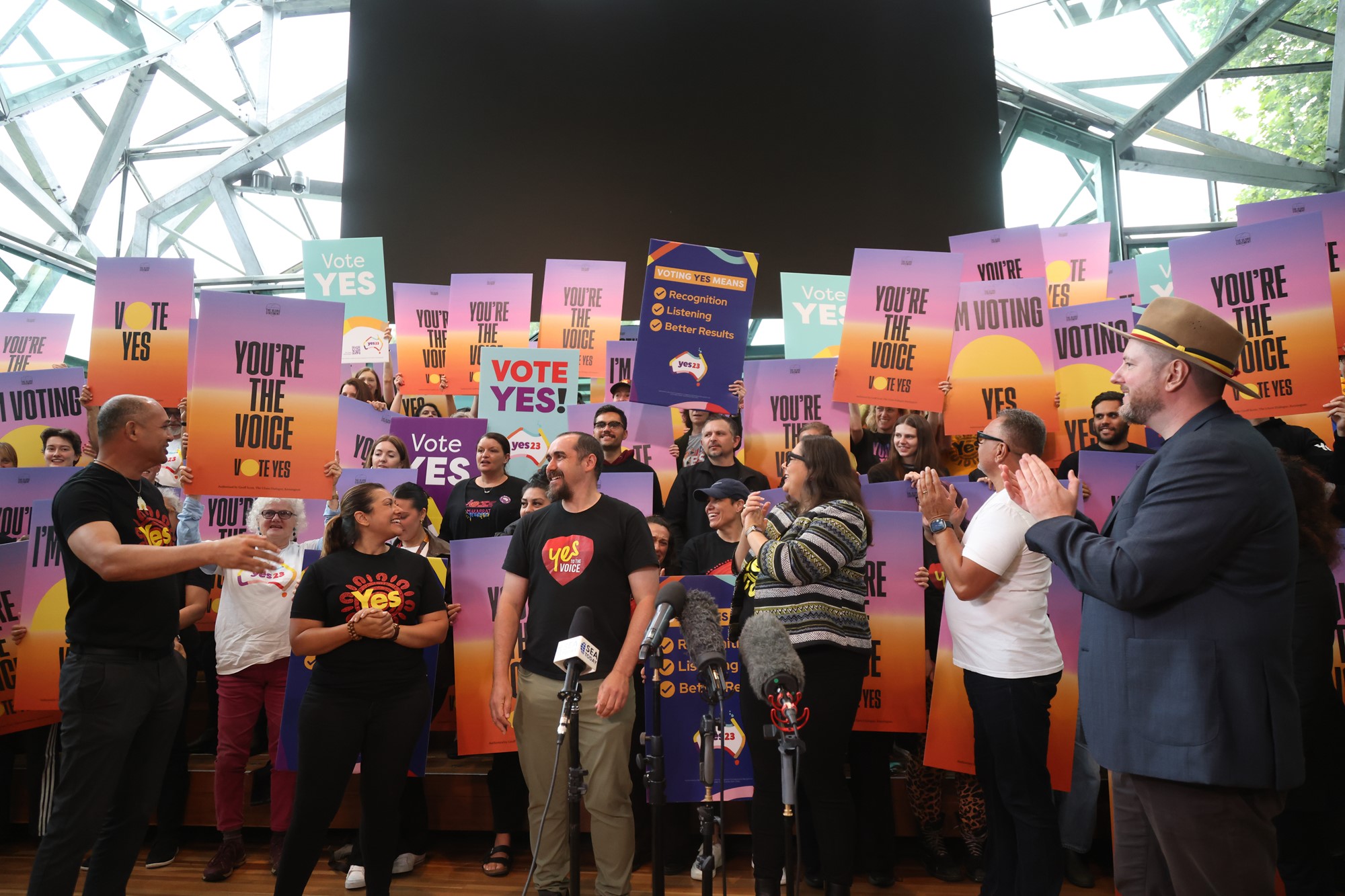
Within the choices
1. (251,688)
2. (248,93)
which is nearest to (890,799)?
(251,688)

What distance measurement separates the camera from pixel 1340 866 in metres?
3.61

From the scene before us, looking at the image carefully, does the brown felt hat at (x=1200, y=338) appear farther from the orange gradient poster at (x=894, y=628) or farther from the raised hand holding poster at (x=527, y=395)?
the raised hand holding poster at (x=527, y=395)

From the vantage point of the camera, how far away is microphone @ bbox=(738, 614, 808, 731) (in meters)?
2.11

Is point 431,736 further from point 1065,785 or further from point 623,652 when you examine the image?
point 1065,785

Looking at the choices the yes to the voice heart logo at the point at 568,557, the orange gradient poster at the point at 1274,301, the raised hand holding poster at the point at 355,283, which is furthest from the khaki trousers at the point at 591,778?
the raised hand holding poster at the point at 355,283

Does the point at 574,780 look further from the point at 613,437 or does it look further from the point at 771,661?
the point at 613,437

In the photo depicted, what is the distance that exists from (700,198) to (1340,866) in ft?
29.8

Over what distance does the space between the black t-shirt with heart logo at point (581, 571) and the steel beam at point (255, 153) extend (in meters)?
10.9

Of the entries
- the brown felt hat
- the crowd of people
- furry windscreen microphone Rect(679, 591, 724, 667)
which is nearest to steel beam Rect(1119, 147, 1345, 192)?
the crowd of people

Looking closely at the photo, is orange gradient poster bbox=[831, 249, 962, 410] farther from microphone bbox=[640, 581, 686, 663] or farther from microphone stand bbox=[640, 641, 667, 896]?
microphone stand bbox=[640, 641, 667, 896]

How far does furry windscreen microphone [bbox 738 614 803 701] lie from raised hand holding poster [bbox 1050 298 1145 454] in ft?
11.1

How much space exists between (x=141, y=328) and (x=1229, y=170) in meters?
11.5

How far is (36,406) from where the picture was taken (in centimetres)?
537

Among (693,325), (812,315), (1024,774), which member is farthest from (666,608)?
(812,315)
